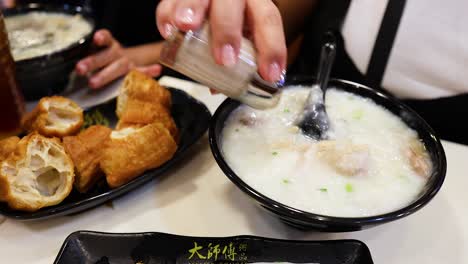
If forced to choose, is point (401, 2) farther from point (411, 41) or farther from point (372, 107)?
point (372, 107)

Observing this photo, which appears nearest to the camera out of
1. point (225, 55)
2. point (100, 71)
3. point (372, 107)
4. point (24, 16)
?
point (225, 55)

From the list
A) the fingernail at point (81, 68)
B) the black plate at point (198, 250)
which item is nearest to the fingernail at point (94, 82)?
the fingernail at point (81, 68)

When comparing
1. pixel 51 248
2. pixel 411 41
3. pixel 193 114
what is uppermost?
pixel 411 41

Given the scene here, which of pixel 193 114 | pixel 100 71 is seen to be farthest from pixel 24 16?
pixel 193 114

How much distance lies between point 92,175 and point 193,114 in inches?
14.1

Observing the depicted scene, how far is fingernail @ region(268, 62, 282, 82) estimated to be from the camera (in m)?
0.80

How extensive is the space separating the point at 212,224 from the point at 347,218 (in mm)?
334

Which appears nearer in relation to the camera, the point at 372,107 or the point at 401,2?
the point at 372,107

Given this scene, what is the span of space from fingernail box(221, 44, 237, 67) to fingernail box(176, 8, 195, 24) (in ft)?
0.26

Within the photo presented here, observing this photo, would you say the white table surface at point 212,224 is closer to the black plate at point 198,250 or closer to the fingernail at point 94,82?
the black plate at point 198,250

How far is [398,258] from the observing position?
90cm

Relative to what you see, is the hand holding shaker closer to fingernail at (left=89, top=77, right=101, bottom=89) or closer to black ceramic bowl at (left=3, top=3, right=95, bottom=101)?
black ceramic bowl at (left=3, top=3, right=95, bottom=101)

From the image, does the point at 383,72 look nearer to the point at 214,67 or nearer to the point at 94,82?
the point at 214,67

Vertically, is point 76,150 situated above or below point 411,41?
below
